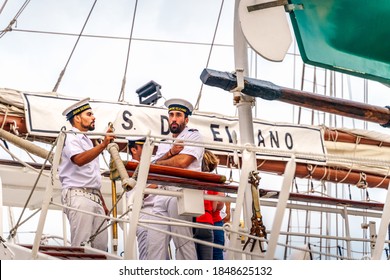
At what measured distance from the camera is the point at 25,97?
8930 millimetres

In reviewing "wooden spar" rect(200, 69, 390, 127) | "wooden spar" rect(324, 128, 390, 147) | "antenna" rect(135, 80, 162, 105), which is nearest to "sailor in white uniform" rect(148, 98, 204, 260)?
"wooden spar" rect(200, 69, 390, 127)

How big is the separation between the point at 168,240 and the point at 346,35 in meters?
1.65

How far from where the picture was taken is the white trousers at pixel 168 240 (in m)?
5.05

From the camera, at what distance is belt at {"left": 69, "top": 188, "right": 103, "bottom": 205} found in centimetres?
534

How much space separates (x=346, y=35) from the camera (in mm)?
4934

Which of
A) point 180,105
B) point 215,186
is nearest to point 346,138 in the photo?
point 180,105

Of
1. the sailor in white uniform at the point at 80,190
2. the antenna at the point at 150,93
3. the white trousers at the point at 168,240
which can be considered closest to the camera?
the white trousers at the point at 168,240

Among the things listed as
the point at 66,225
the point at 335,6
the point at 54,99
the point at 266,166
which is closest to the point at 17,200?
the point at 54,99

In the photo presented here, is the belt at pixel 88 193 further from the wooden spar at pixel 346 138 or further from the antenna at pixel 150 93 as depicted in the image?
the wooden spar at pixel 346 138

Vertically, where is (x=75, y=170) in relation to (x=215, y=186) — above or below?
above

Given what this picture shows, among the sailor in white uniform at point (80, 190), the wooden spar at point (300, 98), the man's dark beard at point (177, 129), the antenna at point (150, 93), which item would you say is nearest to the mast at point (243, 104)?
the wooden spar at point (300, 98)

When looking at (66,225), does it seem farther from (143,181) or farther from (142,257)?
(143,181)

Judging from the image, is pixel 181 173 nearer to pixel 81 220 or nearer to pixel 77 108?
pixel 81 220

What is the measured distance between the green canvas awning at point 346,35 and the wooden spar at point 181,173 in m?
0.85
